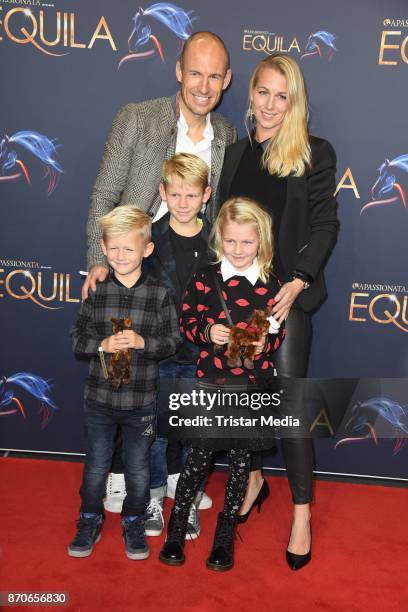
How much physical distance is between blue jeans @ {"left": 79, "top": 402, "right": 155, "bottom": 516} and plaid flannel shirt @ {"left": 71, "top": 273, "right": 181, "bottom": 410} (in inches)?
2.3

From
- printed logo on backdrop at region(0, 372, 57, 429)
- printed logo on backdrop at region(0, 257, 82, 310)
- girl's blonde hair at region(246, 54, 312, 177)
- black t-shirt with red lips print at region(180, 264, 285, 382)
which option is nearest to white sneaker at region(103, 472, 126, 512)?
printed logo on backdrop at region(0, 372, 57, 429)

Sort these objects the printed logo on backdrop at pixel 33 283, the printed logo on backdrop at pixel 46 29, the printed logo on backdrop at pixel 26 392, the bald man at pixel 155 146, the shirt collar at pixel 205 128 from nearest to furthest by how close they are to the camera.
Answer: the bald man at pixel 155 146 → the shirt collar at pixel 205 128 → the printed logo on backdrop at pixel 46 29 → the printed logo on backdrop at pixel 33 283 → the printed logo on backdrop at pixel 26 392

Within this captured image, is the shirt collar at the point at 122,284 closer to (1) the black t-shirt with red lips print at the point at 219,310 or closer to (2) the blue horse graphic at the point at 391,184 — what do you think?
(1) the black t-shirt with red lips print at the point at 219,310

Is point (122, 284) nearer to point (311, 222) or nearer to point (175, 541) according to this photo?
point (311, 222)

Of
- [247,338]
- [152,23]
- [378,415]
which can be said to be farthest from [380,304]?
[152,23]

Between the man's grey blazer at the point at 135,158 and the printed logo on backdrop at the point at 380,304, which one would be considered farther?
the printed logo on backdrop at the point at 380,304

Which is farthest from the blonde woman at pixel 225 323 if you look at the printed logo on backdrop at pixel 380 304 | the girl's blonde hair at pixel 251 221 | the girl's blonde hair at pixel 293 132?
the printed logo on backdrop at pixel 380 304

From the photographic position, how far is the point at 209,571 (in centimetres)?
286

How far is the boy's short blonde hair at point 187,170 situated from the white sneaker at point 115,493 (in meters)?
1.39

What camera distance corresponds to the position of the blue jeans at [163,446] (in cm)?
312

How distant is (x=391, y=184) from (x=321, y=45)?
729 mm

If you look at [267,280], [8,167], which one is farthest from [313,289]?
[8,167]

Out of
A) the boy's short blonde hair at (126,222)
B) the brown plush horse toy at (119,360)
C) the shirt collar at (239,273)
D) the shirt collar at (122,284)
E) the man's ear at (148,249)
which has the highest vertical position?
the boy's short blonde hair at (126,222)

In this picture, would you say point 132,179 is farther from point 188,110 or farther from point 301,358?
point 301,358
